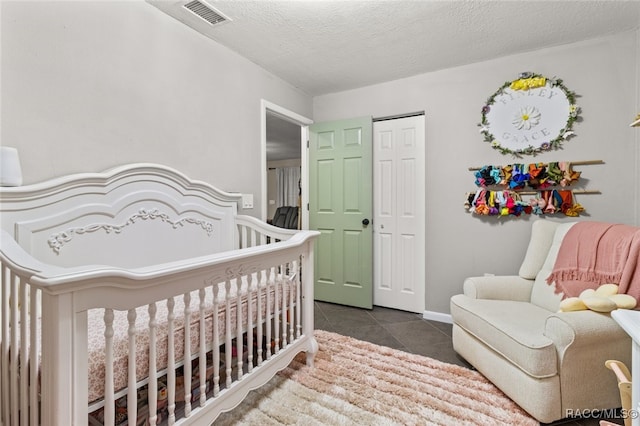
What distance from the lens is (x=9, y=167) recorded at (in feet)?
4.26

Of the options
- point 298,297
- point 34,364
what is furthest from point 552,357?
point 34,364

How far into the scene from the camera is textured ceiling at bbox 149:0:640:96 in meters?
1.91

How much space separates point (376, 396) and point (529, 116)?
2380 millimetres

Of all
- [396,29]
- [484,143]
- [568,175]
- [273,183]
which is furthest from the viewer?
[273,183]

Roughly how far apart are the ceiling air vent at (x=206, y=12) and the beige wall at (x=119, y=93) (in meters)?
0.19

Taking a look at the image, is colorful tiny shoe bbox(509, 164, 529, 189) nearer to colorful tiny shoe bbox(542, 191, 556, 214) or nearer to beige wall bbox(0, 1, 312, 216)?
colorful tiny shoe bbox(542, 191, 556, 214)

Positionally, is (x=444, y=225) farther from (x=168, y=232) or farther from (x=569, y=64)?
(x=168, y=232)

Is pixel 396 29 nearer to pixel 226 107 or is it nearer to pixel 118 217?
pixel 226 107

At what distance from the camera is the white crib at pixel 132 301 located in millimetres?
861

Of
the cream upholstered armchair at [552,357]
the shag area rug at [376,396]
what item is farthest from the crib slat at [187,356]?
the cream upholstered armchair at [552,357]

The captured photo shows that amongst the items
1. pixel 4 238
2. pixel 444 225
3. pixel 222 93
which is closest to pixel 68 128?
pixel 4 238

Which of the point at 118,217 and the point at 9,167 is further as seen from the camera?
the point at 118,217

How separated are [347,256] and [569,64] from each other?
2439 mm

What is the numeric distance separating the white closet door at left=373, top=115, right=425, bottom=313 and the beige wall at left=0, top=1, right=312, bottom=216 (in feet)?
4.51
